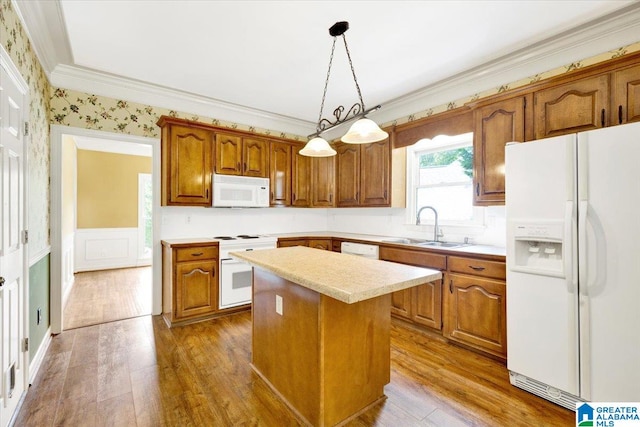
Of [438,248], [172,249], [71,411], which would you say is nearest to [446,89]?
[438,248]

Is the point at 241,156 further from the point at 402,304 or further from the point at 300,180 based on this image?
the point at 402,304

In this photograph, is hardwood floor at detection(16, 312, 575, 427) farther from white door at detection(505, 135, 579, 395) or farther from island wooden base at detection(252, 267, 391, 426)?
white door at detection(505, 135, 579, 395)

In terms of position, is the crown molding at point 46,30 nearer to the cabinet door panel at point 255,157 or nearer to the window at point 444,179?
the cabinet door panel at point 255,157

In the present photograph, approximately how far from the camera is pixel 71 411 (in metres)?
1.79

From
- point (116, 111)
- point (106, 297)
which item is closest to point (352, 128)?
point (116, 111)

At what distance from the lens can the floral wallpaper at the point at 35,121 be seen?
1750mm

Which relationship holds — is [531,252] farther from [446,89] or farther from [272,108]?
[272,108]

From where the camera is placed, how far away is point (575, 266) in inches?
68.9

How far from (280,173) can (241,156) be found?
63cm

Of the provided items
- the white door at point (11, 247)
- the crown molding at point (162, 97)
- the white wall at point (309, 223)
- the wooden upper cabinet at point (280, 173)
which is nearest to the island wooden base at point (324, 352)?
the white door at point (11, 247)

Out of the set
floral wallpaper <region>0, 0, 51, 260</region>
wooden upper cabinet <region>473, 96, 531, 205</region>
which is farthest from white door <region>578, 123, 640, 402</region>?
floral wallpaper <region>0, 0, 51, 260</region>

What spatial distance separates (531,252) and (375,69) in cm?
217

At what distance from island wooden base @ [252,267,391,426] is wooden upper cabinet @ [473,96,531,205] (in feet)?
5.04

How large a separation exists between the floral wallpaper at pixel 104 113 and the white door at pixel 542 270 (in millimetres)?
3707
